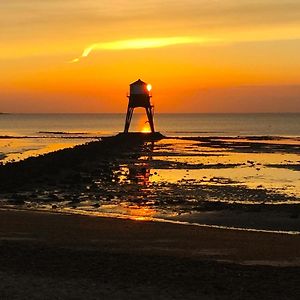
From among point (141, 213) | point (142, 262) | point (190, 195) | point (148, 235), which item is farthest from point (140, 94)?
point (142, 262)

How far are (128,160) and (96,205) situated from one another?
86.1ft

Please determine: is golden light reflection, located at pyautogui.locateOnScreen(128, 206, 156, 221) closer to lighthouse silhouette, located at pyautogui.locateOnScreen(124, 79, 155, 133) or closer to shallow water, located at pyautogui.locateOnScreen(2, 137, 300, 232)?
shallow water, located at pyautogui.locateOnScreen(2, 137, 300, 232)

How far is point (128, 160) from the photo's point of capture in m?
49.7

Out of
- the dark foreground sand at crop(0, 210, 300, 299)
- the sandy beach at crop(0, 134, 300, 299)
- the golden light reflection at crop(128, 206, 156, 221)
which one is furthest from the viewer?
the golden light reflection at crop(128, 206, 156, 221)

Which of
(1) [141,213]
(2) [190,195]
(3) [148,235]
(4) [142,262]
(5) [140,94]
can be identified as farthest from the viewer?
(5) [140,94]

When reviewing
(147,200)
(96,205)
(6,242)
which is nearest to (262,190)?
(147,200)

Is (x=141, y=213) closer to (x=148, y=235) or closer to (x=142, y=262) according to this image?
(x=148, y=235)

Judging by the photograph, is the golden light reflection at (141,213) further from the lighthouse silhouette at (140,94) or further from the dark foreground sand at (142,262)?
the lighthouse silhouette at (140,94)

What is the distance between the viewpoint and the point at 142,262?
41.1 feet

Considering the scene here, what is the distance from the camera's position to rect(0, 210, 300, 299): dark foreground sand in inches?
412

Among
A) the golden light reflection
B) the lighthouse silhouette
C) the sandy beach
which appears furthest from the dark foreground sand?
the lighthouse silhouette

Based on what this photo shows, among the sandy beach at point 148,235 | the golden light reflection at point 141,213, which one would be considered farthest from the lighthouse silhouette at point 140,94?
the golden light reflection at point 141,213

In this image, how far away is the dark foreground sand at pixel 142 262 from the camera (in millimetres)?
10477

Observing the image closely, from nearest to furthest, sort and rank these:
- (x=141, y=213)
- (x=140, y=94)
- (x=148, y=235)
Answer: (x=148, y=235) → (x=141, y=213) → (x=140, y=94)
